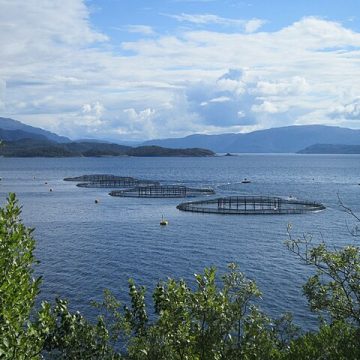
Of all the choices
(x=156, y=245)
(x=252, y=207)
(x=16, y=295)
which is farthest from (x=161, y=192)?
(x=16, y=295)

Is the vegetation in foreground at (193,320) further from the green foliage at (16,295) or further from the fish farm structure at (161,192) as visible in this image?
the fish farm structure at (161,192)

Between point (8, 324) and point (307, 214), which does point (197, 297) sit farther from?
point (307, 214)

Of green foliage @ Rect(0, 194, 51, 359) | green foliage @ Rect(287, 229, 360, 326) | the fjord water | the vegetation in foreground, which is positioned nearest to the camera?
green foliage @ Rect(0, 194, 51, 359)

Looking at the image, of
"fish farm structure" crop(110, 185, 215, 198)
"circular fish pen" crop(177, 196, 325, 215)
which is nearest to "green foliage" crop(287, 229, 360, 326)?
"circular fish pen" crop(177, 196, 325, 215)

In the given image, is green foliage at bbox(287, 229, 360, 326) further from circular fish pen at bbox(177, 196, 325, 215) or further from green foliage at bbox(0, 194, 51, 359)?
circular fish pen at bbox(177, 196, 325, 215)

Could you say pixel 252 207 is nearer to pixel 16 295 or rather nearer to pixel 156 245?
pixel 156 245

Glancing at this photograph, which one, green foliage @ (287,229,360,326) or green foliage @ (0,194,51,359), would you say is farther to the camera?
green foliage @ (287,229,360,326)

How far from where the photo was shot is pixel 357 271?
20.0 metres

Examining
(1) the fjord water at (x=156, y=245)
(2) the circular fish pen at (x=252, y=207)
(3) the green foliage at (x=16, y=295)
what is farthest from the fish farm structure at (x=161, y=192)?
(3) the green foliage at (x=16, y=295)

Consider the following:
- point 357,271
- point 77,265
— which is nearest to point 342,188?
point 77,265

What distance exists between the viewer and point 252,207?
13175 centimetres

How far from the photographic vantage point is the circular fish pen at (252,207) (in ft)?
393

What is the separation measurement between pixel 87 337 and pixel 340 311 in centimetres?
1086

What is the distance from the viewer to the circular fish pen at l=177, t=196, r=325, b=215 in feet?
393
